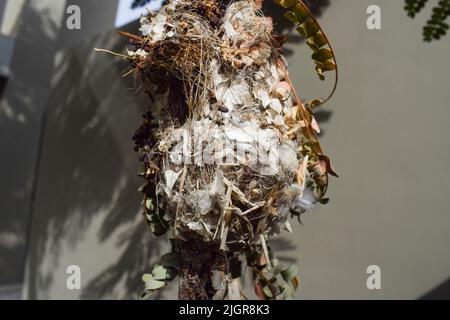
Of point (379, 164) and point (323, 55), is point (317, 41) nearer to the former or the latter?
point (323, 55)

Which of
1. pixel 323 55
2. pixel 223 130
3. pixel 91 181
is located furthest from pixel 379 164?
pixel 91 181

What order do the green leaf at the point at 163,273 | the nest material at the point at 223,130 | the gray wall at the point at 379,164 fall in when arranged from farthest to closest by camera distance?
the gray wall at the point at 379,164 < the green leaf at the point at 163,273 < the nest material at the point at 223,130

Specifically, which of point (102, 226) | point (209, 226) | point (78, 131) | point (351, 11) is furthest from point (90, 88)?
point (209, 226)

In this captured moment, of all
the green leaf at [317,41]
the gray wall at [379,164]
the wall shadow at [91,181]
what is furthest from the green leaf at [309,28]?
the wall shadow at [91,181]

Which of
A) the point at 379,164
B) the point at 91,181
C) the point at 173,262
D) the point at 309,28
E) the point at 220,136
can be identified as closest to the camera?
the point at 220,136

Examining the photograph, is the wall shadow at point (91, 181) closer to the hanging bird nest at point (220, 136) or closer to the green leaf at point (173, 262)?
the green leaf at point (173, 262)

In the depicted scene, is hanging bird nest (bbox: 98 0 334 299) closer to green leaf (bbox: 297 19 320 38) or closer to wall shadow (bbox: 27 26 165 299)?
green leaf (bbox: 297 19 320 38)

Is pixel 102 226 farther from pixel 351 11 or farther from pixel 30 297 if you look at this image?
pixel 351 11

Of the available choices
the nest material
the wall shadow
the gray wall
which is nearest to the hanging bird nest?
the nest material
